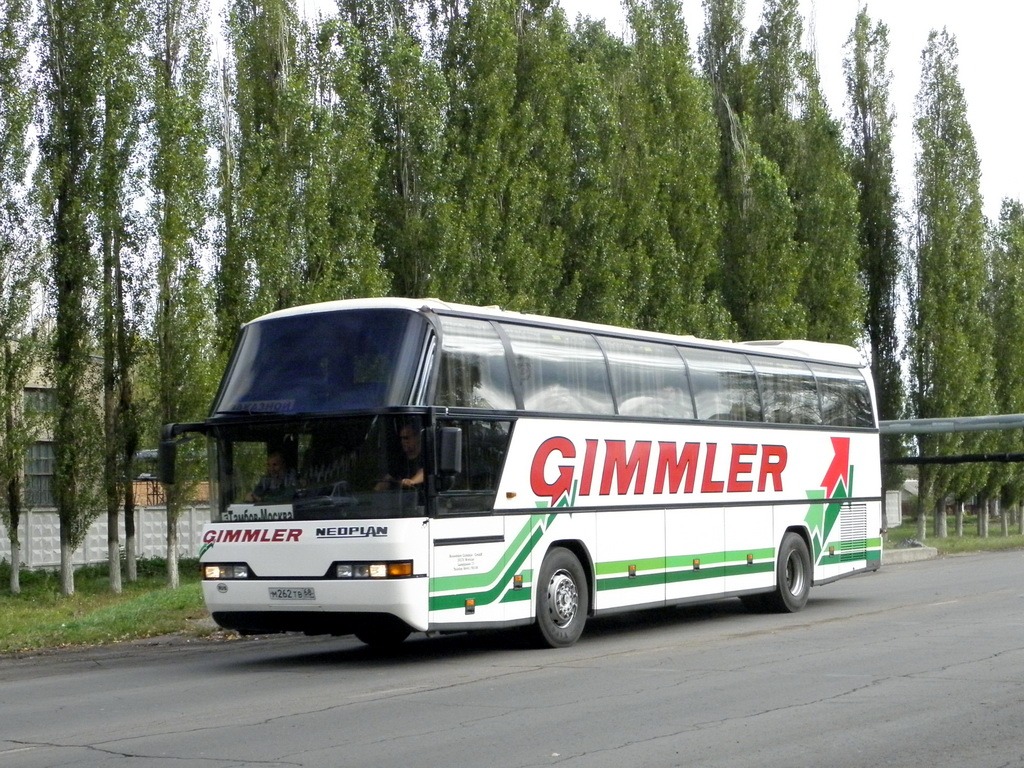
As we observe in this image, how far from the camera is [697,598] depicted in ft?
56.7

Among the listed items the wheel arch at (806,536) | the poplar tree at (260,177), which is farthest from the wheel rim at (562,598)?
the poplar tree at (260,177)

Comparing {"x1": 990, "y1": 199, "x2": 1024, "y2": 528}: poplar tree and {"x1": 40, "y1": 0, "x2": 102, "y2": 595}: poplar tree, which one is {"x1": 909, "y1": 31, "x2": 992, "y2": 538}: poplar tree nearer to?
{"x1": 990, "y1": 199, "x2": 1024, "y2": 528}: poplar tree

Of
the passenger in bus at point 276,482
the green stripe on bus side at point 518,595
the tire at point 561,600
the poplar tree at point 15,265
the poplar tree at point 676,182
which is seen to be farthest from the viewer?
the poplar tree at point 676,182

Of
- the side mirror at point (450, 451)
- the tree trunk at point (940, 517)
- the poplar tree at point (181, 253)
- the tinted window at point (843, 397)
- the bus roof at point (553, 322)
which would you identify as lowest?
the tree trunk at point (940, 517)

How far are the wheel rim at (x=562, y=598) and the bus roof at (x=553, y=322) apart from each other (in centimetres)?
265

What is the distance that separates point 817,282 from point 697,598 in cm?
2688

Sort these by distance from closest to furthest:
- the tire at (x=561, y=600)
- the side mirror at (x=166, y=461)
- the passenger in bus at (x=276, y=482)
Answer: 1. the passenger in bus at (x=276, y=482)
2. the side mirror at (x=166, y=461)
3. the tire at (x=561, y=600)

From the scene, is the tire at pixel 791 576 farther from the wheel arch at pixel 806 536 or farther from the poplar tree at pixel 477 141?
the poplar tree at pixel 477 141

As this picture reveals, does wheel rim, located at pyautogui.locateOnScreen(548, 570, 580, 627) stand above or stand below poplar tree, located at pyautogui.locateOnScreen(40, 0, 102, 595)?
below

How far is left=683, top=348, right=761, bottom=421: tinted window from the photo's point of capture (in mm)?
17609

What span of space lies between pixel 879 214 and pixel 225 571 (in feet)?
121

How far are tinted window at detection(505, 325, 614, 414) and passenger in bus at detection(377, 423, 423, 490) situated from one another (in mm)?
1710

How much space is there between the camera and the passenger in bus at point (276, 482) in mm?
13625

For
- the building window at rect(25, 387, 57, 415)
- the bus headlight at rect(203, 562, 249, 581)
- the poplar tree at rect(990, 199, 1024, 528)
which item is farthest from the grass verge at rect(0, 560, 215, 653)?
the poplar tree at rect(990, 199, 1024, 528)
